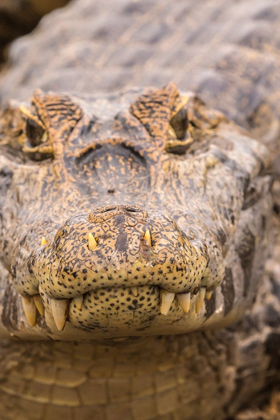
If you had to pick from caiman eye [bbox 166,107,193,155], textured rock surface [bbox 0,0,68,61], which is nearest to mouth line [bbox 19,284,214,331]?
caiman eye [bbox 166,107,193,155]

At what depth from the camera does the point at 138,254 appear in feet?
7.30

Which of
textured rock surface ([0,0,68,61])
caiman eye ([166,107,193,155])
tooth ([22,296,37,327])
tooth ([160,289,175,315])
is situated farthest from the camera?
textured rock surface ([0,0,68,61])

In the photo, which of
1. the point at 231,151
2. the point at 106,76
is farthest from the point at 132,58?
the point at 231,151

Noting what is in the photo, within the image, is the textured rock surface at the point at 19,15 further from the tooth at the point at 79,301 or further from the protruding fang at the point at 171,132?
the tooth at the point at 79,301

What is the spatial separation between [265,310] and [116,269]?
5.62 ft

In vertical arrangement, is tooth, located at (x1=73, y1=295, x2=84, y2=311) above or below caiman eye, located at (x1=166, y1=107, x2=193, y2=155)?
above

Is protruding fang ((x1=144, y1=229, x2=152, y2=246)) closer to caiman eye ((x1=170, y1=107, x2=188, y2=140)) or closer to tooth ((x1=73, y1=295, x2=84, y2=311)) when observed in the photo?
tooth ((x1=73, y1=295, x2=84, y2=311))

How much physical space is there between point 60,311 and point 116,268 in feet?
0.98

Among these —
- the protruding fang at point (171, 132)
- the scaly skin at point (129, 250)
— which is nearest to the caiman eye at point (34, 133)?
the scaly skin at point (129, 250)

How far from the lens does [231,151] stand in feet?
11.2

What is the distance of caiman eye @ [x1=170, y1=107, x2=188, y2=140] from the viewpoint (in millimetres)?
3174

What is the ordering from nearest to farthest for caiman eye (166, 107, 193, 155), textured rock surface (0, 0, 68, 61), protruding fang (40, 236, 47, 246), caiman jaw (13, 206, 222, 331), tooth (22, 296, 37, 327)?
caiman jaw (13, 206, 222, 331)
protruding fang (40, 236, 47, 246)
tooth (22, 296, 37, 327)
caiman eye (166, 107, 193, 155)
textured rock surface (0, 0, 68, 61)

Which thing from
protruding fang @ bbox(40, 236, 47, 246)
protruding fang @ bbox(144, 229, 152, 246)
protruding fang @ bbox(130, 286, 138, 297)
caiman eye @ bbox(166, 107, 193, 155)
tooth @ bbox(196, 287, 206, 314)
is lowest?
tooth @ bbox(196, 287, 206, 314)

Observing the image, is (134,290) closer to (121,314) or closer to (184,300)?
(121,314)
